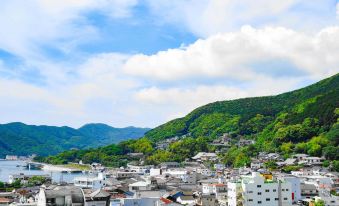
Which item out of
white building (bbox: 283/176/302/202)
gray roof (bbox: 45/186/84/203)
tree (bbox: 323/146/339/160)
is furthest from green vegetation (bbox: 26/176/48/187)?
tree (bbox: 323/146/339/160)

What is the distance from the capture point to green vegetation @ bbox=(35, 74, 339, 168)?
48469mm

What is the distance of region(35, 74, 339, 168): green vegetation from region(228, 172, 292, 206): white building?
1645 centimetres

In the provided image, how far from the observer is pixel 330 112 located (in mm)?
52375

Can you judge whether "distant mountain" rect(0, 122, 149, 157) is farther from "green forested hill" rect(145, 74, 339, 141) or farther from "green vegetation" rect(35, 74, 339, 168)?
"green vegetation" rect(35, 74, 339, 168)

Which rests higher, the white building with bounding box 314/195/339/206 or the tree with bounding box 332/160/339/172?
the tree with bounding box 332/160/339/172

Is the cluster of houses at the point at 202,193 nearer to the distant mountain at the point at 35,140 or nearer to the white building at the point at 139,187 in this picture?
the white building at the point at 139,187

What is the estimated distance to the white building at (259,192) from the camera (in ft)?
72.6

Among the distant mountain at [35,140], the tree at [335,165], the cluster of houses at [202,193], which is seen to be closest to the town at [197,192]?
the cluster of houses at [202,193]

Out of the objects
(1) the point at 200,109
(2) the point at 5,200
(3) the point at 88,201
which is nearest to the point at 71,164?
(1) the point at 200,109

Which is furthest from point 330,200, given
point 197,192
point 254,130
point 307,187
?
point 254,130

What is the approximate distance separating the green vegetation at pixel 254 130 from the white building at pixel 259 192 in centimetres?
1645

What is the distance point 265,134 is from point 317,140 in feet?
43.0

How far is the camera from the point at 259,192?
22.3 metres

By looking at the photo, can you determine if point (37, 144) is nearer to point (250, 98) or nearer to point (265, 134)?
point (250, 98)
